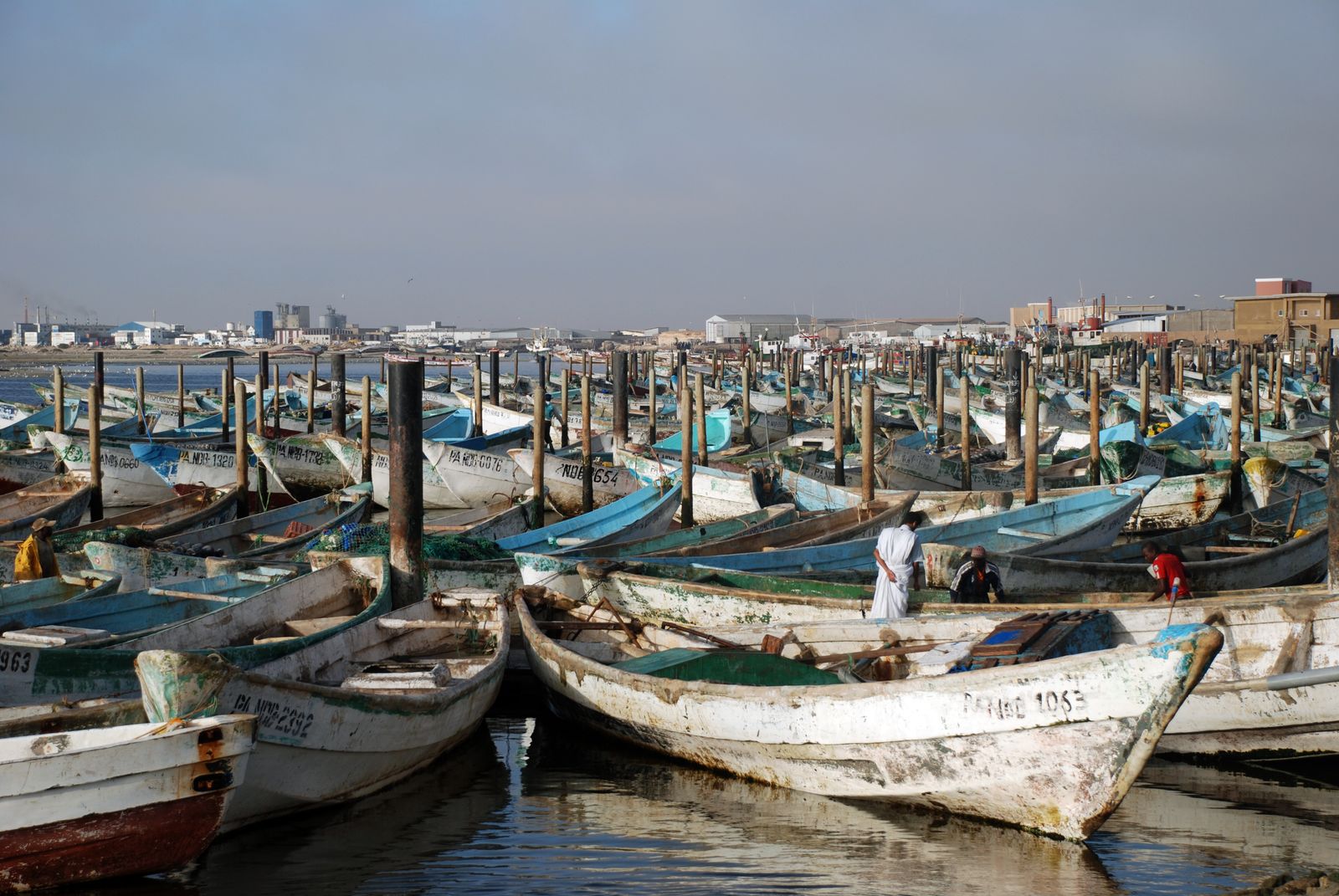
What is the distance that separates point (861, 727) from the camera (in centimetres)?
891

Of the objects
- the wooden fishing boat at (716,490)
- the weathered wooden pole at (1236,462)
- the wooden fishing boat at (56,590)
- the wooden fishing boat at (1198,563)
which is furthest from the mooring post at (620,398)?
the wooden fishing boat at (56,590)

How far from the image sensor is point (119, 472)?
26.0 m

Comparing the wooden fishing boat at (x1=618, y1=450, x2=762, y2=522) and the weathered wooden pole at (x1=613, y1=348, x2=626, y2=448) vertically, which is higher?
the weathered wooden pole at (x1=613, y1=348, x2=626, y2=448)

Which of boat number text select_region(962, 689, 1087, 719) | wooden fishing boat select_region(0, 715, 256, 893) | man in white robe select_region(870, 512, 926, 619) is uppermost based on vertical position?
man in white robe select_region(870, 512, 926, 619)

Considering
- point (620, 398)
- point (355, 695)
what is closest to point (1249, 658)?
point (355, 695)

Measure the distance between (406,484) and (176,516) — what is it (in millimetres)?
9087

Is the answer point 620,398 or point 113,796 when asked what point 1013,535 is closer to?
point 113,796

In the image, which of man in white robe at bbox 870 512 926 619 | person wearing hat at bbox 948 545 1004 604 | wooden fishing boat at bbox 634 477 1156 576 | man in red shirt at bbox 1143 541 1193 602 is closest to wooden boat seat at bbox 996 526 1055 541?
wooden fishing boat at bbox 634 477 1156 576

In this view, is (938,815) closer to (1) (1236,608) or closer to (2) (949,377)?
(1) (1236,608)

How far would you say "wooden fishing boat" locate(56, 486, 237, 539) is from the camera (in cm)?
1777

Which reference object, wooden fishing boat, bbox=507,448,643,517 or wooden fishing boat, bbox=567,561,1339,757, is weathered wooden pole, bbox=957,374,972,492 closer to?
wooden fishing boat, bbox=507,448,643,517

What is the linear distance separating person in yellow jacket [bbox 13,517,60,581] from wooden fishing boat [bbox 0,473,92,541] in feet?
14.0

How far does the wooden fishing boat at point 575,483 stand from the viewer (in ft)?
76.9

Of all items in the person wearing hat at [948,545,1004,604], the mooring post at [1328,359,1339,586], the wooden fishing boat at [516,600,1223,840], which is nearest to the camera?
the wooden fishing boat at [516,600,1223,840]
